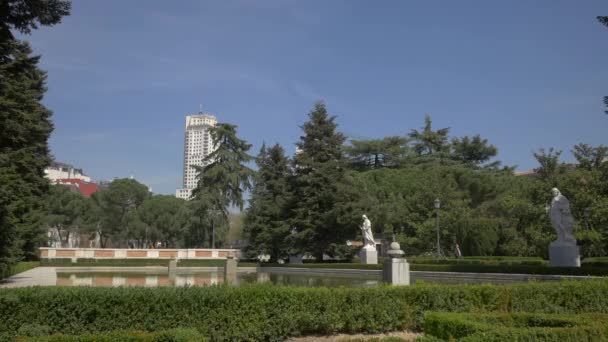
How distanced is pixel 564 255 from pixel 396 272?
11001 mm

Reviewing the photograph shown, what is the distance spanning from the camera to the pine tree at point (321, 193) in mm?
36688

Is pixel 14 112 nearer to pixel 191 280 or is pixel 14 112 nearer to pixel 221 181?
pixel 191 280

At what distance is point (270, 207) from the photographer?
39844mm

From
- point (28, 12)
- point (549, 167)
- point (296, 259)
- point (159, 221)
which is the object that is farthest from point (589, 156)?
point (159, 221)

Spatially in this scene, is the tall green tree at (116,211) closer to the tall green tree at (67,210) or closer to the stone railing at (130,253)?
the tall green tree at (67,210)

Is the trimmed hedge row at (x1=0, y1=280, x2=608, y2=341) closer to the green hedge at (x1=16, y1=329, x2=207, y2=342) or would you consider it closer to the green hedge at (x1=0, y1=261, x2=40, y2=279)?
the green hedge at (x1=16, y1=329, x2=207, y2=342)

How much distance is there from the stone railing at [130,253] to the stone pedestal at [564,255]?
29187 millimetres

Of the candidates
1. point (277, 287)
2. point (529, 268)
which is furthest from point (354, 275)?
point (277, 287)

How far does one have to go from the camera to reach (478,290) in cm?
1018

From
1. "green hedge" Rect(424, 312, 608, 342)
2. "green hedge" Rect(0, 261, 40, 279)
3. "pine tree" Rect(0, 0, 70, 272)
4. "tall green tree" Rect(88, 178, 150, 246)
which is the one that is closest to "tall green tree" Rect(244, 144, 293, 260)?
"green hedge" Rect(0, 261, 40, 279)

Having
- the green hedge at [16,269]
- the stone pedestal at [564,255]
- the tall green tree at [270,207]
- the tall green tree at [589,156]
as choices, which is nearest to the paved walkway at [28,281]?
the green hedge at [16,269]

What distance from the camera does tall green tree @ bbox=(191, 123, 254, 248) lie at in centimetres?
4456

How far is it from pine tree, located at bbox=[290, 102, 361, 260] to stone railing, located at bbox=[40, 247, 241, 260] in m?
10.0

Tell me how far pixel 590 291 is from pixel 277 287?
6919mm
